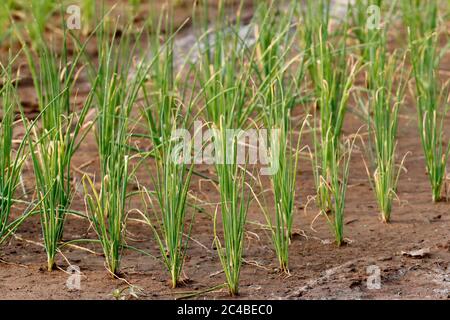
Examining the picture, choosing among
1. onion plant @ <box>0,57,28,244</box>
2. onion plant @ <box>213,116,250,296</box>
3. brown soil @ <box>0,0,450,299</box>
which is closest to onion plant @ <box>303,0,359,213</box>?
brown soil @ <box>0,0,450,299</box>

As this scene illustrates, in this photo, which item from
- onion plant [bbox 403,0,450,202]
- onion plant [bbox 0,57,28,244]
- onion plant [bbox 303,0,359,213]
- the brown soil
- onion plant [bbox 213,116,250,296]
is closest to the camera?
onion plant [bbox 213,116,250,296]

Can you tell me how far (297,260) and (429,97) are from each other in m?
0.89

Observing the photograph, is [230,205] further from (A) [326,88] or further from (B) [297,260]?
(A) [326,88]

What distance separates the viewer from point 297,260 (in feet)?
11.9

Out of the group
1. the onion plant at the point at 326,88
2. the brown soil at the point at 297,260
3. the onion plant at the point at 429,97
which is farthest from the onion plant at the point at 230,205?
the onion plant at the point at 429,97

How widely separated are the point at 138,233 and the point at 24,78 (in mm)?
1973

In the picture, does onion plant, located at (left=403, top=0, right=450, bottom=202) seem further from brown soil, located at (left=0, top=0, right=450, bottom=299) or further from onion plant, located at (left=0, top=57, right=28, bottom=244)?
onion plant, located at (left=0, top=57, right=28, bottom=244)

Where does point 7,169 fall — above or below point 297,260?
above

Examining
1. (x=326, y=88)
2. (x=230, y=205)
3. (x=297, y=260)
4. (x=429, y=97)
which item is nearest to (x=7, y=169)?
(x=230, y=205)

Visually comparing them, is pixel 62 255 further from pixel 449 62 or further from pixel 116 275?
pixel 449 62

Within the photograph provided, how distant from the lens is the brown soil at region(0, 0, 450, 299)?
338 cm

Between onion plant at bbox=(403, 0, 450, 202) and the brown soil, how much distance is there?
140 millimetres

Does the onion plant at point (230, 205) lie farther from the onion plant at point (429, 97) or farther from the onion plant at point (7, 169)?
the onion plant at point (429, 97)
